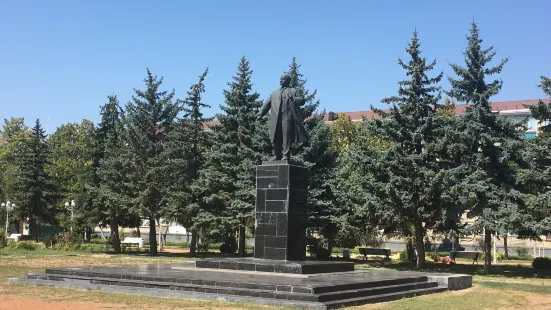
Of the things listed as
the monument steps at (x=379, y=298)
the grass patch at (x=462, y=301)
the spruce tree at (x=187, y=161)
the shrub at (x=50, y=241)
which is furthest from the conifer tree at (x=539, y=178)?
the shrub at (x=50, y=241)

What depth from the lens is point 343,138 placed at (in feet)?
135

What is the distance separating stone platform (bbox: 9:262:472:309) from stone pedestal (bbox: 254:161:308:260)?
3.92ft

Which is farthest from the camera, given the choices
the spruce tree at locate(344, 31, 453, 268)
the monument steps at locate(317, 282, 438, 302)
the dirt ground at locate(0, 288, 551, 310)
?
the spruce tree at locate(344, 31, 453, 268)

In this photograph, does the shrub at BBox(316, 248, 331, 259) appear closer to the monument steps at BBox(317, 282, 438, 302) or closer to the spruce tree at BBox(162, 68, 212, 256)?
the spruce tree at BBox(162, 68, 212, 256)

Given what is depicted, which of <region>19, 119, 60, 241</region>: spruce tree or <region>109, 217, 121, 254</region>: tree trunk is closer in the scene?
<region>109, 217, 121, 254</region>: tree trunk

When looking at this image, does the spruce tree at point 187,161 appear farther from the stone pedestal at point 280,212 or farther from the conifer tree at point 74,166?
the stone pedestal at point 280,212

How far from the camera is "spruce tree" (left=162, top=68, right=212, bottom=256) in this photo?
29.2 meters

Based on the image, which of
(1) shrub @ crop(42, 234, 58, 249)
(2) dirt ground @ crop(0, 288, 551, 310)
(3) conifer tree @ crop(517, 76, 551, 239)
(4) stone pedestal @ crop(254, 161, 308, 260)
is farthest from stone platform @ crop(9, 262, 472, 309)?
Result: (1) shrub @ crop(42, 234, 58, 249)

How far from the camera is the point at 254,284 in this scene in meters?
11.5

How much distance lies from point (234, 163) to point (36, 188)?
2217cm

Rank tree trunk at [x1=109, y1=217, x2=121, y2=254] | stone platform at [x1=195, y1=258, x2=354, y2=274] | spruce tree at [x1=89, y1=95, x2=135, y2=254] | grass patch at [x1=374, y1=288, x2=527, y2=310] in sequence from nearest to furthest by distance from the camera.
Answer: grass patch at [x1=374, y1=288, x2=527, y2=310], stone platform at [x1=195, y1=258, x2=354, y2=274], spruce tree at [x1=89, y1=95, x2=135, y2=254], tree trunk at [x1=109, y1=217, x2=121, y2=254]

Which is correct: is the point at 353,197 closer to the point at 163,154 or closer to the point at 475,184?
the point at 475,184

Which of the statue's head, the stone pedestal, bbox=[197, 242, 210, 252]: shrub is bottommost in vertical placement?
bbox=[197, 242, 210, 252]: shrub

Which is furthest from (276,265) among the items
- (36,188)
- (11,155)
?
(11,155)
